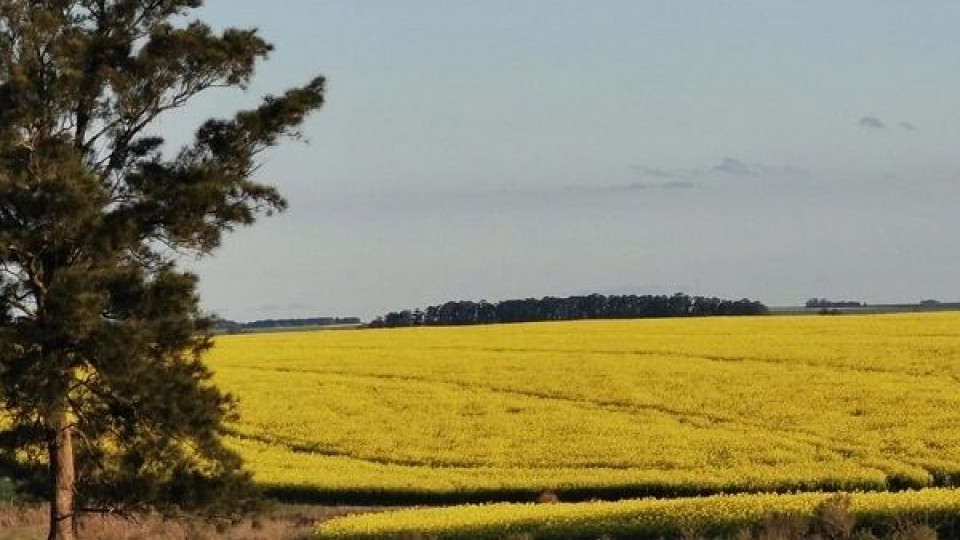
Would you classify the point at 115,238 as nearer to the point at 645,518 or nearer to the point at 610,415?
the point at 645,518

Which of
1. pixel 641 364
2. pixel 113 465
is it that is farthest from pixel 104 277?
pixel 641 364

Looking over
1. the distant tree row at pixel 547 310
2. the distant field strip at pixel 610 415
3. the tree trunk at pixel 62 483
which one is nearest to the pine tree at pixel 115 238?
the tree trunk at pixel 62 483

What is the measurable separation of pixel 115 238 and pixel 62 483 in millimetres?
4047

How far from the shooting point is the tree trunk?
2022cm

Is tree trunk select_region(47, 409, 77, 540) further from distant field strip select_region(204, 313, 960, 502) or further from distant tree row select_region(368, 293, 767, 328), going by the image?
distant tree row select_region(368, 293, 767, 328)

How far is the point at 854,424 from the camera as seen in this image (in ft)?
90.2

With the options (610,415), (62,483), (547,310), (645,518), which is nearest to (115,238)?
(62,483)

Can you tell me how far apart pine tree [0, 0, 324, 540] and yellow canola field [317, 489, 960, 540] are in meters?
3.29

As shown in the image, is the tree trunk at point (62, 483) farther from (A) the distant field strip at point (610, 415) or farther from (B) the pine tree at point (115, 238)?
(A) the distant field strip at point (610, 415)

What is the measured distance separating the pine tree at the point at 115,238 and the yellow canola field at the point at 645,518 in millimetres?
3291

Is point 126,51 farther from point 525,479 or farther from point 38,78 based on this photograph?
point 525,479

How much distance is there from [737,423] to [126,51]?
15.1m

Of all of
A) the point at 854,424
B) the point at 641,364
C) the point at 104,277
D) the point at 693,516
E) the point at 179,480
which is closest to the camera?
the point at 693,516

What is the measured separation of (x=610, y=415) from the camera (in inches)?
1184
